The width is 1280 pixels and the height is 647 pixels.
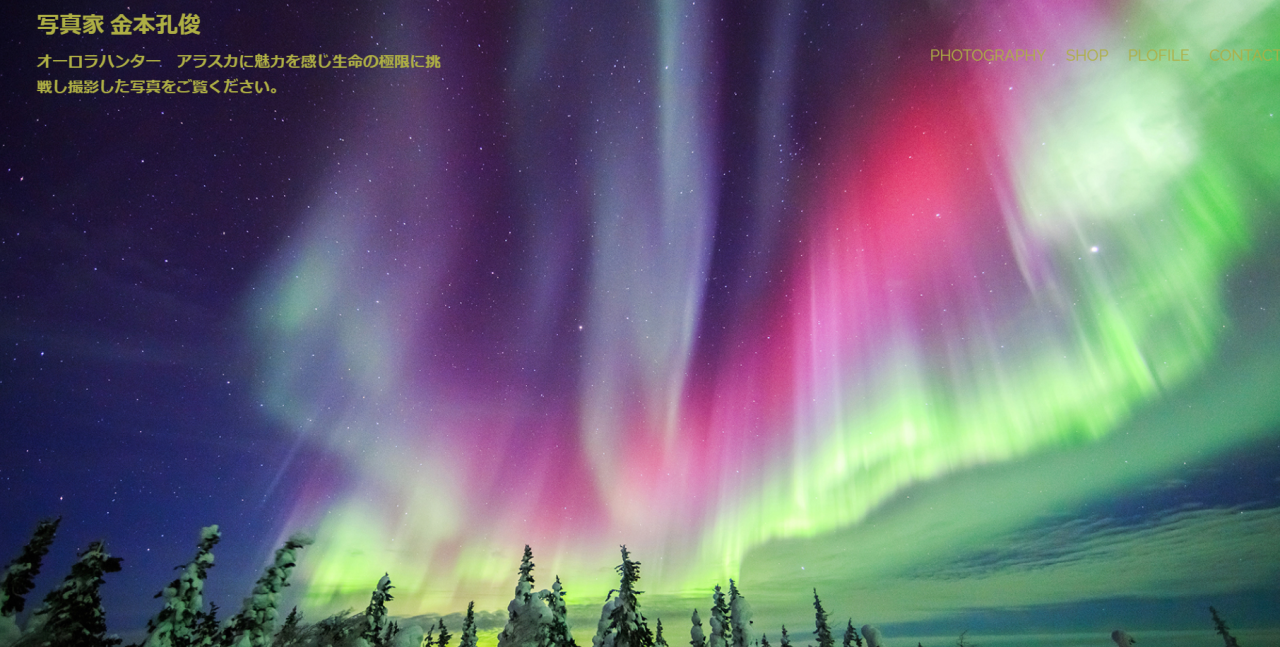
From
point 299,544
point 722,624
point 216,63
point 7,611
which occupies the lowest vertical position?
point 722,624

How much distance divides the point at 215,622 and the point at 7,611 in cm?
812

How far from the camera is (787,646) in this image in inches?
2435

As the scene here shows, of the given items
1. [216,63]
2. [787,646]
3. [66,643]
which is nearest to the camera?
[66,643]

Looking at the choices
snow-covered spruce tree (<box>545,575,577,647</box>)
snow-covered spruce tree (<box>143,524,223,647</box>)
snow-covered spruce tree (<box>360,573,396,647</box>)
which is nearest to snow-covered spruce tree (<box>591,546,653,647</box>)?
snow-covered spruce tree (<box>545,575,577,647</box>)

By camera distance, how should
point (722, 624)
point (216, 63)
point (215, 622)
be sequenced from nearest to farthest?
point (216, 63) < point (215, 622) < point (722, 624)

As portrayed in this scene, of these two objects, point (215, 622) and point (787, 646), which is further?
point (787, 646)

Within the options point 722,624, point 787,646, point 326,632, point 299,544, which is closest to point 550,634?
point 326,632

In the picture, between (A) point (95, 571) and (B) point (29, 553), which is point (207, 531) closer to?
(A) point (95, 571)

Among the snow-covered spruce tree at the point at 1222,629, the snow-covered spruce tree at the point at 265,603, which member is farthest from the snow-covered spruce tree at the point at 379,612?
the snow-covered spruce tree at the point at 1222,629

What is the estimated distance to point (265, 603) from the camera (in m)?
24.8

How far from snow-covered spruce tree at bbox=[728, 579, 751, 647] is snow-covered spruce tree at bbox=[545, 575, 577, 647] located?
16040 mm

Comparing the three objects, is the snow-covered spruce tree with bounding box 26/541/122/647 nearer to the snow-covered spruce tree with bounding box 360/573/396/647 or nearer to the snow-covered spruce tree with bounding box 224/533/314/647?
the snow-covered spruce tree with bounding box 224/533/314/647

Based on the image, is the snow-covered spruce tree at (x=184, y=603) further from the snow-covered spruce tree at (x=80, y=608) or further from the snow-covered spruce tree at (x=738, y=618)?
the snow-covered spruce tree at (x=738, y=618)

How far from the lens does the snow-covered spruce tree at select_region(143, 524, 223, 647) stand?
2225 cm
